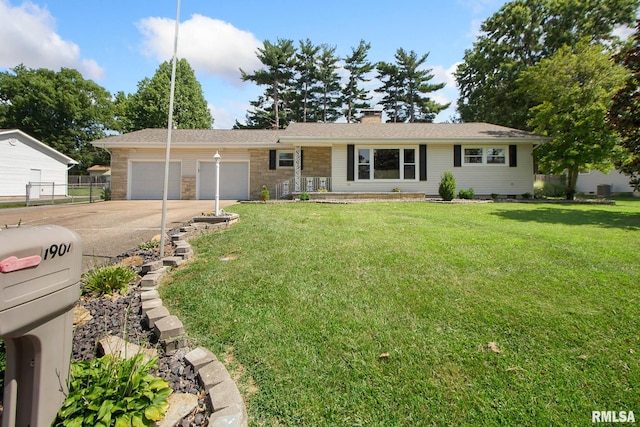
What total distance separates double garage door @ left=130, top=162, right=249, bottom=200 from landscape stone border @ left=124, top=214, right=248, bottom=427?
40.6 feet

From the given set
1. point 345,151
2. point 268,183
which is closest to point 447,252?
point 345,151

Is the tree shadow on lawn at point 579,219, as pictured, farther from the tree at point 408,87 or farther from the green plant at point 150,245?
the tree at point 408,87

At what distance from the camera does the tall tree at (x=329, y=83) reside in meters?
31.6

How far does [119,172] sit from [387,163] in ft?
42.8

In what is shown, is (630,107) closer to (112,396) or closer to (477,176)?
(477,176)

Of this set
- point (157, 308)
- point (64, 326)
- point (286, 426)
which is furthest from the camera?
point (157, 308)

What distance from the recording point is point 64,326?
149 centimetres

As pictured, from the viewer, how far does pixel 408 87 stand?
105 feet

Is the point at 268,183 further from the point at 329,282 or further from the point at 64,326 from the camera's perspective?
the point at 64,326

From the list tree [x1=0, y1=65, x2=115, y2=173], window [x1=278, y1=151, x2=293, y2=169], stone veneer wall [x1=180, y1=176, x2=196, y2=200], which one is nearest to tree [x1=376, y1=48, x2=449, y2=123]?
window [x1=278, y1=151, x2=293, y2=169]

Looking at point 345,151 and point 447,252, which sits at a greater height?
point 345,151

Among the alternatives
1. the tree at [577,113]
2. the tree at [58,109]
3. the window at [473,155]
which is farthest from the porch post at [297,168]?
the tree at [58,109]

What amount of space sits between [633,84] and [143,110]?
35.2m

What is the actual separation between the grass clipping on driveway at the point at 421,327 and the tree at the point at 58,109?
45832 millimetres
